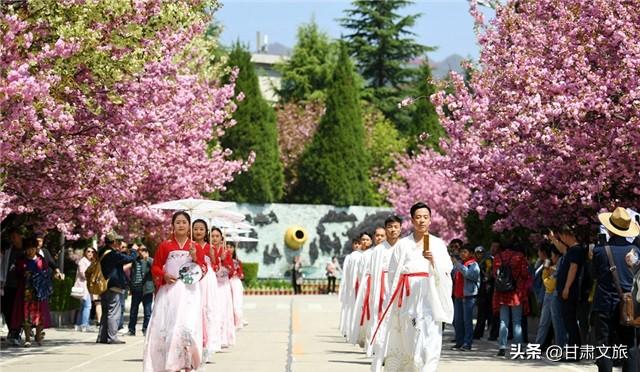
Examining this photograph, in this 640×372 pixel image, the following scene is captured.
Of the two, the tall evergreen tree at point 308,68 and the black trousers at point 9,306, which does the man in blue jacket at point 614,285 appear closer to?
the black trousers at point 9,306

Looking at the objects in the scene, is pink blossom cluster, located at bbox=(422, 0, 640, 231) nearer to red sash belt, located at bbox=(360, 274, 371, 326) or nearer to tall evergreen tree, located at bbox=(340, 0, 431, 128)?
red sash belt, located at bbox=(360, 274, 371, 326)

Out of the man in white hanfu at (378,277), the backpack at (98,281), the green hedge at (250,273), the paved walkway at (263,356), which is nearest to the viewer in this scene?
the paved walkway at (263,356)

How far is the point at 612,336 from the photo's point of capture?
1422cm

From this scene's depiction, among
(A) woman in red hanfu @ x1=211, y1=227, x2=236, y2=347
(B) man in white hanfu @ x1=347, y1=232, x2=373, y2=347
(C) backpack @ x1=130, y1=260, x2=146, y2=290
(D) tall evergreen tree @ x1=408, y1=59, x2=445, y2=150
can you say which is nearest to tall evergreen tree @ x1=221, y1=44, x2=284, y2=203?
(D) tall evergreen tree @ x1=408, y1=59, x2=445, y2=150

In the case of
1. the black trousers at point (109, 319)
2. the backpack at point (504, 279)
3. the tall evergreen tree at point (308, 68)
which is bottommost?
the black trousers at point (109, 319)

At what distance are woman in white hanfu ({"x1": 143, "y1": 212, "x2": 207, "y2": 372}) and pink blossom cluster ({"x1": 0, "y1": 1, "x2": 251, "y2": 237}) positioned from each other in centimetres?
361

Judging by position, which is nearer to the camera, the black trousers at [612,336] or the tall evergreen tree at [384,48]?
the black trousers at [612,336]

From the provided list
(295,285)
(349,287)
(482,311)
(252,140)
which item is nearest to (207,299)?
(349,287)

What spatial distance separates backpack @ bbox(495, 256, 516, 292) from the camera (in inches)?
856

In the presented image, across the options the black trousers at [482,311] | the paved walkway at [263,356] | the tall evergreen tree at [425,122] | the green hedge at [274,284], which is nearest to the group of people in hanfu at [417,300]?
the paved walkway at [263,356]

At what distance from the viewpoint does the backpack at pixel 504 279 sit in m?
21.7

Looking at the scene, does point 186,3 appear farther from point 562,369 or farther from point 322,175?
point 322,175

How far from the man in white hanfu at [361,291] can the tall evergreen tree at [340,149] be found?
50.9m

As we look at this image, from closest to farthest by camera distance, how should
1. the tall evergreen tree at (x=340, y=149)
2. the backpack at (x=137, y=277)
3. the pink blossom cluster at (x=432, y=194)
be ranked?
the backpack at (x=137, y=277), the pink blossom cluster at (x=432, y=194), the tall evergreen tree at (x=340, y=149)
